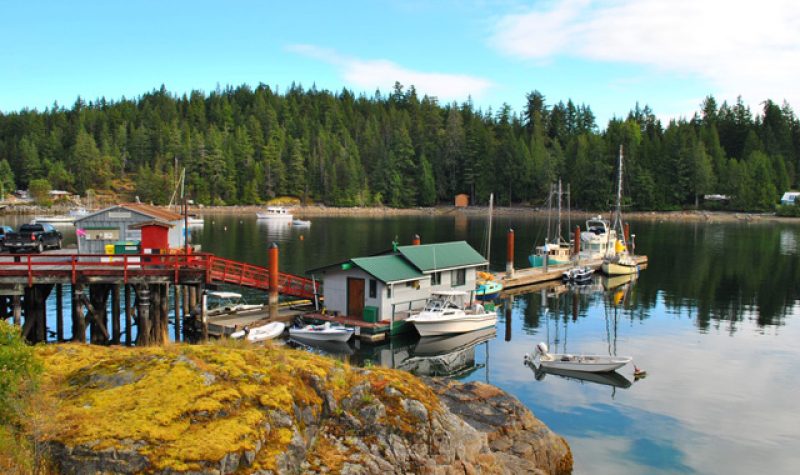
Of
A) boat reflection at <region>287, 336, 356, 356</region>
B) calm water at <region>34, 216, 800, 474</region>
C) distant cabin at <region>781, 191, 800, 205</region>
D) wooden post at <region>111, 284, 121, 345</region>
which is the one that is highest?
distant cabin at <region>781, 191, 800, 205</region>

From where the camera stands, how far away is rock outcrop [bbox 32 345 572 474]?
11539mm

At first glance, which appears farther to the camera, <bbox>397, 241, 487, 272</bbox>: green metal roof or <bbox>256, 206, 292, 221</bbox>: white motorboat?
<bbox>256, 206, 292, 221</bbox>: white motorboat

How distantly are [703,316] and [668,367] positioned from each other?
53.3 feet

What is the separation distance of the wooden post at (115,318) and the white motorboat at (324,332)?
9.36m

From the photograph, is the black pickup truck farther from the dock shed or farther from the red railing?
the red railing

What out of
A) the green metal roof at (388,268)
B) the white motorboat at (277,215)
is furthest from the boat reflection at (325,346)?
the white motorboat at (277,215)

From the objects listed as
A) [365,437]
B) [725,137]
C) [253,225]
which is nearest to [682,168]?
[725,137]

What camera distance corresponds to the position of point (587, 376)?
32.8 m

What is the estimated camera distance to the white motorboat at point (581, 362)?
3231 centimetres

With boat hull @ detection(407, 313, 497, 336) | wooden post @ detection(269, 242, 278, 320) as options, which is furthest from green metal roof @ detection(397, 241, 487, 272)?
wooden post @ detection(269, 242, 278, 320)

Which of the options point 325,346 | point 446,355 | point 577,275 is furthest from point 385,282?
point 577,275

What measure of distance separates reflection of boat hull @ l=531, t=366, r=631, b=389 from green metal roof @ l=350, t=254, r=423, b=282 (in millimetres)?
10214

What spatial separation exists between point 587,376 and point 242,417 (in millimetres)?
24274

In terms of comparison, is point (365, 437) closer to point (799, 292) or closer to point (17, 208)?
point (799, 292)
